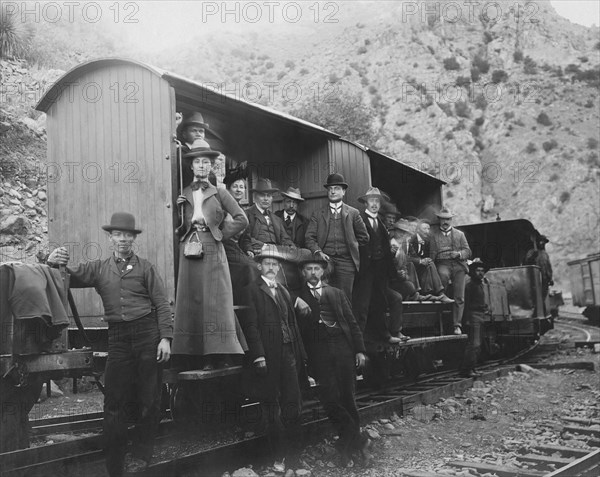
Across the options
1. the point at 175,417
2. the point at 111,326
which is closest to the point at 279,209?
the point at 175,417

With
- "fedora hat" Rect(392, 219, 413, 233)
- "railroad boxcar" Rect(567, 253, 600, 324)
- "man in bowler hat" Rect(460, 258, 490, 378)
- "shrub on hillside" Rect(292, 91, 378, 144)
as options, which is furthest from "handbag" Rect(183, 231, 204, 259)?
"shrub on hillside" Rect(292, 91, 378, 144)

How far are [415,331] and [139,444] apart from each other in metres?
6.68

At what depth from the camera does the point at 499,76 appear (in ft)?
206

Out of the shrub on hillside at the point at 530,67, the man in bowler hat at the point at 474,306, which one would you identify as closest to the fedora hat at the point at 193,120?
the man in bowler hat at the point at 474,306

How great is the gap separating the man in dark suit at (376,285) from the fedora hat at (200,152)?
113 inches

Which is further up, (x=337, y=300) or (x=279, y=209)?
(x=279, y=209)

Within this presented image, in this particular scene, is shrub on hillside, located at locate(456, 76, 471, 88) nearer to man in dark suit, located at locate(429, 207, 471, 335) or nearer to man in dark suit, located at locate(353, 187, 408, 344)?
man in dark suit, located at locate(429, 207, 471, 335)

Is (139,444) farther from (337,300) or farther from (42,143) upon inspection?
(42,143)

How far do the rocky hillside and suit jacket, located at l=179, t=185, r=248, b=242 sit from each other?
119 ft

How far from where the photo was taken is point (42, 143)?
54.9 ft

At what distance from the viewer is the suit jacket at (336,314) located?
655 cm

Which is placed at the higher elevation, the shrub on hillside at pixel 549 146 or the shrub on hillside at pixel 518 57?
the shrub on hillside at pixel 518 57

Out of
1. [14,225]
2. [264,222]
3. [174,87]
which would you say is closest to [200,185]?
[174,87]

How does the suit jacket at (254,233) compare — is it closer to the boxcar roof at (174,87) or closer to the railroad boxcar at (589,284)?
the boxcar roof at (174,87)
